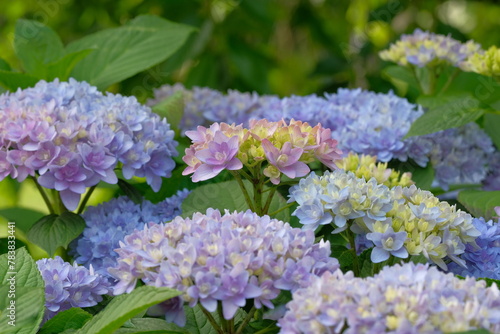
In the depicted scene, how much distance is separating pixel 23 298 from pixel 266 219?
0.26m

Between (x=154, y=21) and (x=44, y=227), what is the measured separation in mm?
608

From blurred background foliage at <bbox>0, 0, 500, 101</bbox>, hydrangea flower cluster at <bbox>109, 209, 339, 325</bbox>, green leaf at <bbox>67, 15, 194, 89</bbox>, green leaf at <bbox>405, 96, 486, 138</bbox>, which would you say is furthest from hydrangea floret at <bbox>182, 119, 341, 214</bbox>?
blurred background foliage at <bbox>0, 0, 500, 101</bbox>

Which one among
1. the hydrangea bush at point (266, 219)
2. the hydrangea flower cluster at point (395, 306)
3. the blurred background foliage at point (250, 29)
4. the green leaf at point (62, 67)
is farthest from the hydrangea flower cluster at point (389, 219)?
the blurred background foliage at point (250, 29)

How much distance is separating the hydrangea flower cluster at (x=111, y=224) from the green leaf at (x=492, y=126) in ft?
2.00

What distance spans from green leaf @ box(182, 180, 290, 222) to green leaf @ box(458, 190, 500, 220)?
278 millimetres

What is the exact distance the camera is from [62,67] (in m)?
1.30

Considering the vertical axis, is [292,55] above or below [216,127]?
below

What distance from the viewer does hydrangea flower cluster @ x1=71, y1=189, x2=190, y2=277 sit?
3.14ft

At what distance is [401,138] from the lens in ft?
3.86

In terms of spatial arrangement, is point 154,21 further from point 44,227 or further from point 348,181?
point 348,181

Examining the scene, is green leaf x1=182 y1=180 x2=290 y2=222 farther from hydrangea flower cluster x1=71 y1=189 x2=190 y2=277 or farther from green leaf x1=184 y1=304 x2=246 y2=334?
green leaf x1=184 y1=304 x2=246 y2=334

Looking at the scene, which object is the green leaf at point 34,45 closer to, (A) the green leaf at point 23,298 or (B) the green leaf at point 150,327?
(A) the green leaf at point 23,298

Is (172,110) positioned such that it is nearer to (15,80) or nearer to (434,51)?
(15,80)

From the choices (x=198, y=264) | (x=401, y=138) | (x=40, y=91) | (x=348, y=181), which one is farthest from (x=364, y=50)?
(x=198, y=264)
